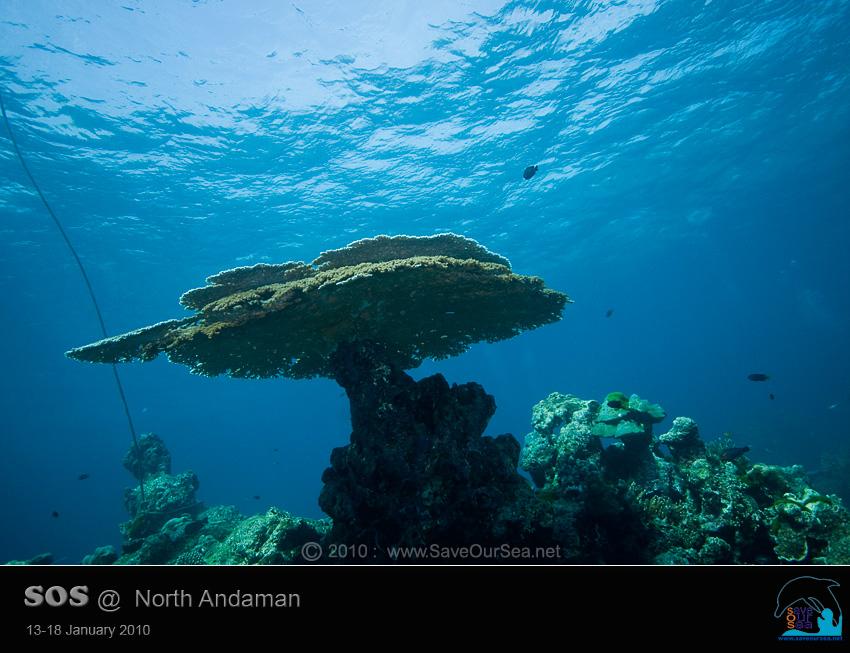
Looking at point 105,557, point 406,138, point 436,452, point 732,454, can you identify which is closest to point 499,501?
point 436,452

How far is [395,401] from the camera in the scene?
5.87 metres

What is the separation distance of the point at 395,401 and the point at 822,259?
337 ft

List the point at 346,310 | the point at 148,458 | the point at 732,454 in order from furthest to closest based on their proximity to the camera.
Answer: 1. the point at 148,458
2. the point at 732,454
3. the point at 346,310

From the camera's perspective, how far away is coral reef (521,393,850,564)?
543 centimetres

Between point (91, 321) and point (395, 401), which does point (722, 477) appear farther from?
point (91, 321)
